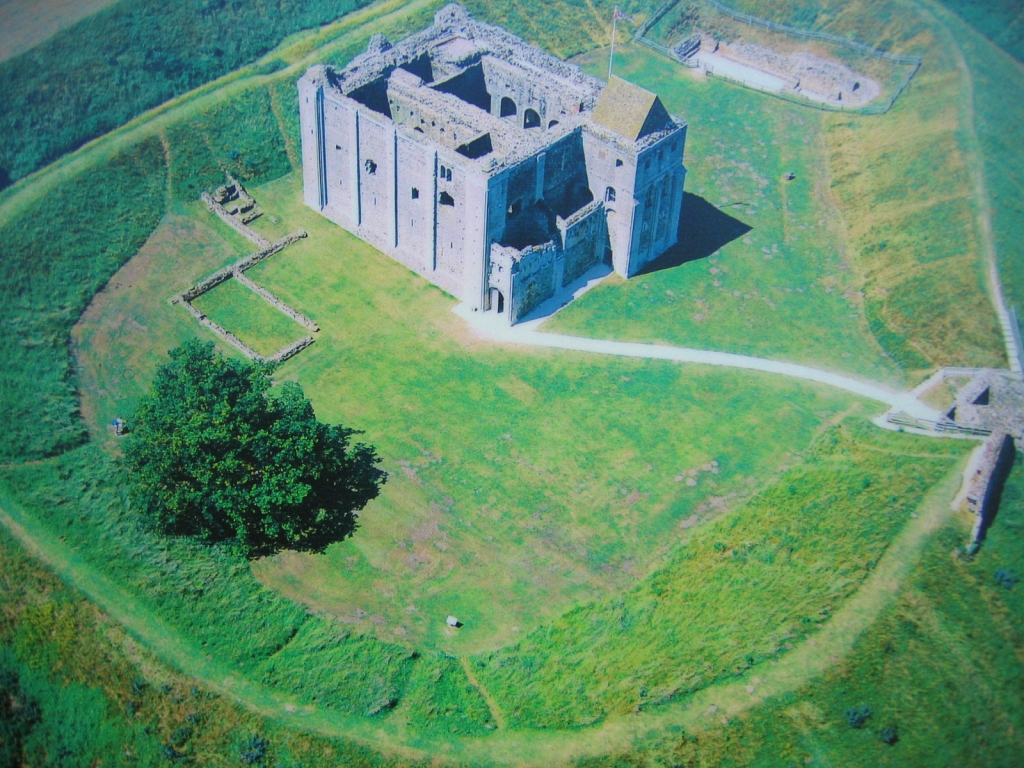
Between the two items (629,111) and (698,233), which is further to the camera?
(698,233)

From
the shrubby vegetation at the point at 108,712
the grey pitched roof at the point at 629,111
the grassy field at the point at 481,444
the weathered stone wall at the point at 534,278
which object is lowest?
the shrubby vegetation at the point at 108,712

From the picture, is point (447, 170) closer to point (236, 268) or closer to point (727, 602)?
point (236, 268)

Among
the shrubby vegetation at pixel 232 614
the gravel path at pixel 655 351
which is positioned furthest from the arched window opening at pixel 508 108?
the shrubby vegetation at pixel 232 614

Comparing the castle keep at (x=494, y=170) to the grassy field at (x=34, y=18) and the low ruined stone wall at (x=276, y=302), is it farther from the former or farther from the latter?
the grassy field at (x=34, y=18)

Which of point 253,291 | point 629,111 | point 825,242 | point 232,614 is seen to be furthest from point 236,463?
point 825,242

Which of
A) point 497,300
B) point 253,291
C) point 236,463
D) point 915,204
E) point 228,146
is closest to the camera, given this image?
point 236,463

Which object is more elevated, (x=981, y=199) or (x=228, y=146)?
(x=981, y=199)

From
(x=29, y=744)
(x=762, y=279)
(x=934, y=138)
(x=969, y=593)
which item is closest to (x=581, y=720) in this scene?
(x=969, y=593)

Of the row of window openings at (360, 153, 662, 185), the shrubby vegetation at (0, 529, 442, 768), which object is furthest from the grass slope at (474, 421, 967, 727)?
the row of window openings at (360, 153, 662, 185)
